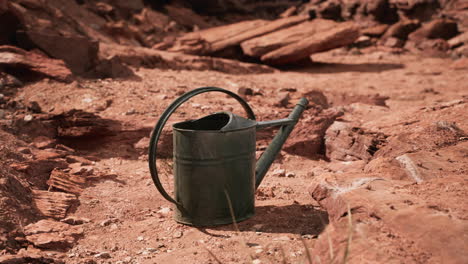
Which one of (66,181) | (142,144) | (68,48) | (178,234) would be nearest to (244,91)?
(142,144)

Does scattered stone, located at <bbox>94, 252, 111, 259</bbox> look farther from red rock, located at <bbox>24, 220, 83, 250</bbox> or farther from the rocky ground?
red rock, located at <bbox>24, 220, 83, 250</bbox>

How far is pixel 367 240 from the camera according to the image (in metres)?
2.08

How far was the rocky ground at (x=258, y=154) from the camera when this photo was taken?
2.25 m

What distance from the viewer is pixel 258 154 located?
475 cm

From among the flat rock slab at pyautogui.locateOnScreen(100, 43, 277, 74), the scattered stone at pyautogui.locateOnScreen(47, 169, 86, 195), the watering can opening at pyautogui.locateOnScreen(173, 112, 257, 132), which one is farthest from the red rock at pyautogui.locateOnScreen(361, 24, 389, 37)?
the watering can opening at pyautogui.locateOnScreen(173, 112, 257, 132)

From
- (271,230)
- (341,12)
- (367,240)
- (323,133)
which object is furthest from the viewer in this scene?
(341,12)

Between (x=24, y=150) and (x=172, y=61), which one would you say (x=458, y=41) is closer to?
(x=172, y=61)

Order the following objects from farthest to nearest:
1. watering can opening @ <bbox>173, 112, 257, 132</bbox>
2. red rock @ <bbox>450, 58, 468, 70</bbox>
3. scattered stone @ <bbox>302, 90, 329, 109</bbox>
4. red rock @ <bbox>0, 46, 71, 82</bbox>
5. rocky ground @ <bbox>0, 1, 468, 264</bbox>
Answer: red rock @ <bbox>450, 58, 468, 70</bbox>, scattered stone @ <bbox>302, 90, 329, 109</bbox>, red rock @ <bbox>0, 46, 71, 82</bbox>, watering can opening @ <bbox>173, 112, 257, 132</bbox>, rocky ground @ <bbox>0, 1, 468, 264</bbox>

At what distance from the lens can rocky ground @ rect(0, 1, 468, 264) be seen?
2.25 meters

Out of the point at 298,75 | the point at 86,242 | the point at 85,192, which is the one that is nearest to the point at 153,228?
the point at 86,242

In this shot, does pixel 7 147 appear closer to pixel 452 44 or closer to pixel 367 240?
pixel 367 240

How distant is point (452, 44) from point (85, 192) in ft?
32.8

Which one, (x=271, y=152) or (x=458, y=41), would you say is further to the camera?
(x=458, y=41)

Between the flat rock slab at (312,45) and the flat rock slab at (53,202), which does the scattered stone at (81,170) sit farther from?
the flat rock slab at (312,45)
